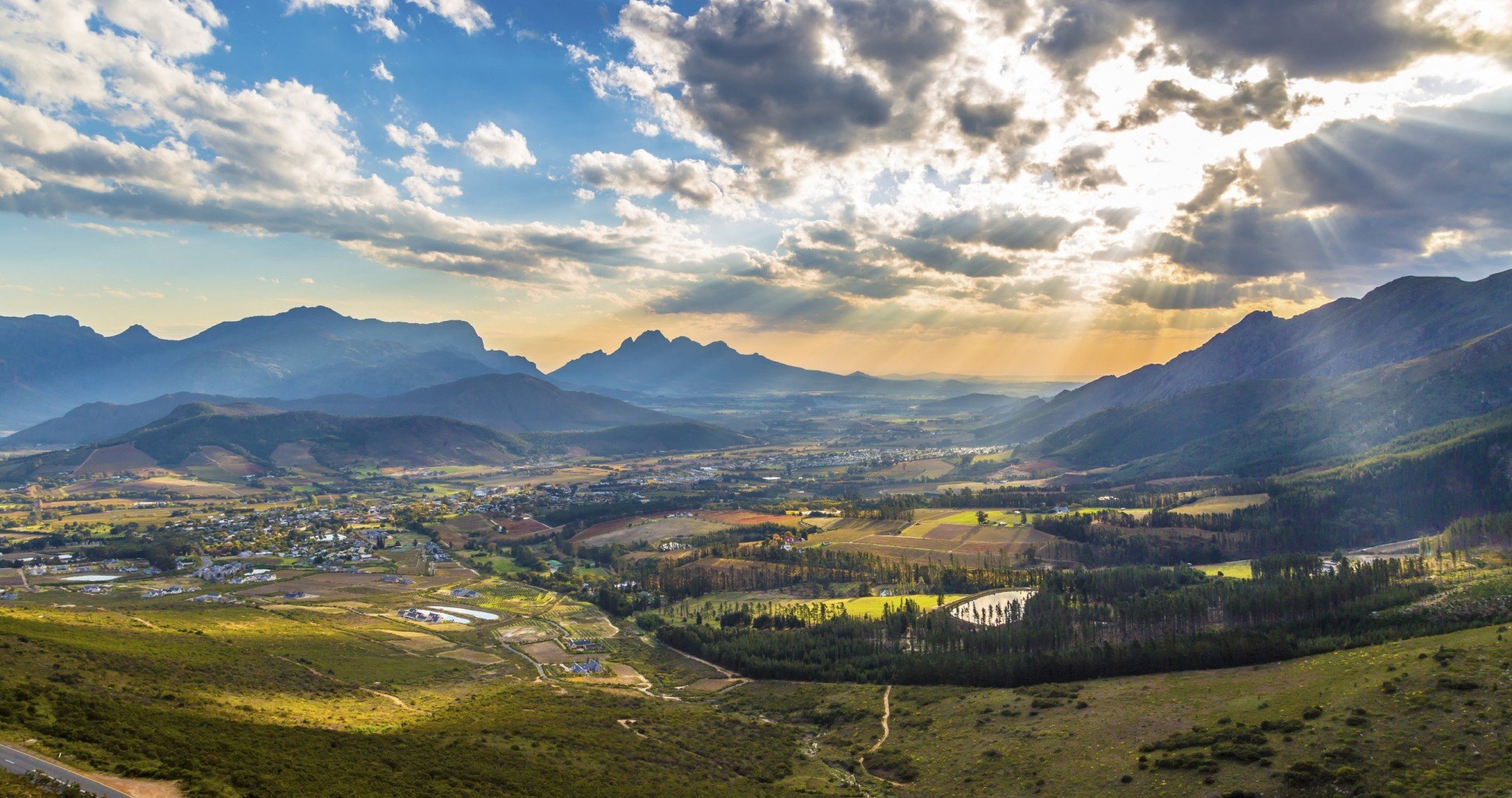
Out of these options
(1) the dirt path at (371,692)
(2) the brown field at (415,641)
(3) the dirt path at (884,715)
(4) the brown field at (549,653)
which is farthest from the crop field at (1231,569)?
(1) the dirt path at (371,692)

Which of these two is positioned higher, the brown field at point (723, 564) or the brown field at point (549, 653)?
the brown field at point (723, 564)

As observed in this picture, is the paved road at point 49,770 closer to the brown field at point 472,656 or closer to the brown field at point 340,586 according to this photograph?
the brown field at point 472,656

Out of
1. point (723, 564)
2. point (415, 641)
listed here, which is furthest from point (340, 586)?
point (723, 564)

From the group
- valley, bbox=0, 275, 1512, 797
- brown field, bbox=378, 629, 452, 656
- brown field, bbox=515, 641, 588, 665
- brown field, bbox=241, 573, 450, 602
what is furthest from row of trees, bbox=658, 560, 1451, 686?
brown field, bbox=241, 573, 450, 602

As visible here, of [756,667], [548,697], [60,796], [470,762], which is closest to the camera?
[60,796]

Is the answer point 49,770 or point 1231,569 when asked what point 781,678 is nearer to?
point 49,770

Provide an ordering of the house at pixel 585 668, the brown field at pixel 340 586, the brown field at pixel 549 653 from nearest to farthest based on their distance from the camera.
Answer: the house at pixel 585 668
the brown field at pixel 549 653
the brown field at pixel 340 586

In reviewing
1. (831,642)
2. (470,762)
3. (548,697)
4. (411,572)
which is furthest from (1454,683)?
(411,572)

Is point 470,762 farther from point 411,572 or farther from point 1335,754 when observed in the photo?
point 411,572
